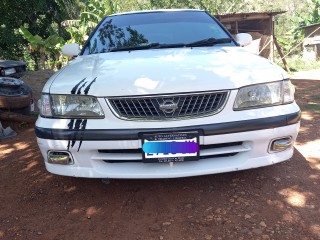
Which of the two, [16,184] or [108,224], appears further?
[16,184]

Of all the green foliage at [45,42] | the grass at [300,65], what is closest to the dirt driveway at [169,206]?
the green foliage at [45,42]

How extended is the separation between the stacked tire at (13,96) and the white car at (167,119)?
286cm

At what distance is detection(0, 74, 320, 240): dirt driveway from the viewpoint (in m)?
2.34

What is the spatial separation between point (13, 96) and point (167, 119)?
12.2 ft

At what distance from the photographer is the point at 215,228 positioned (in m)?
2.34

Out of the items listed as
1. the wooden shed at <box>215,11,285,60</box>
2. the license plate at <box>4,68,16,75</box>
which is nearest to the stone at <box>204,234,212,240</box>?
the license plate at <box>4,68,16,75</box>

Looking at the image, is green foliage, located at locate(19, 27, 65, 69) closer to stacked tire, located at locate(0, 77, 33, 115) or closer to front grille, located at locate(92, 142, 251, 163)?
stacked tire, located at locate(0, 77, 33, 115)

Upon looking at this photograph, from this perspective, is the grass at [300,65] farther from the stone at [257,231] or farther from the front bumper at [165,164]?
the stone at [257,231]

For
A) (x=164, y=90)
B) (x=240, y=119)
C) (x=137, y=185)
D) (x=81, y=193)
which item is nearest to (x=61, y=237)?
(x=81, y=193)

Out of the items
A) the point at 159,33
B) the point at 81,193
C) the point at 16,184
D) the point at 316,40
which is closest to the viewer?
the point at 81,193

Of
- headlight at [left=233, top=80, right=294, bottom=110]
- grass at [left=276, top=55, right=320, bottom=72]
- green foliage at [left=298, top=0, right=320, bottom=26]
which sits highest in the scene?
headlight at [left=233, top=80, right=294, bottom=110]

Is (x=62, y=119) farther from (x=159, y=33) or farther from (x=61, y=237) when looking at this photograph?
(x=159, y=33)

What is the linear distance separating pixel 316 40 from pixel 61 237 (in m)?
18.3

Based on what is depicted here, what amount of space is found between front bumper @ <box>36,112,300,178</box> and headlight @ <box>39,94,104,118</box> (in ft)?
0.44
